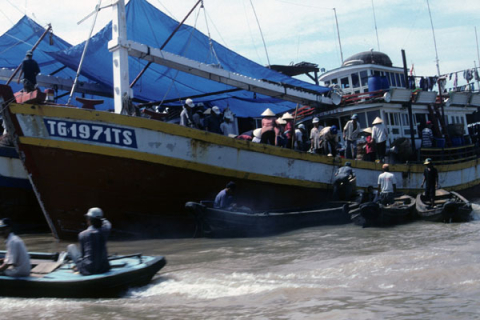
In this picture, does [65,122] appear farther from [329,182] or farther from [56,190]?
[329,182]

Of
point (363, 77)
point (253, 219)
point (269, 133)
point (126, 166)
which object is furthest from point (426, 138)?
point (126, 166)

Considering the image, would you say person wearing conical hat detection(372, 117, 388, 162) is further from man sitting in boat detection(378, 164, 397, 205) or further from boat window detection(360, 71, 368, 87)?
boat window detection(360, 71, 368, 87)

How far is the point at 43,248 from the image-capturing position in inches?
395

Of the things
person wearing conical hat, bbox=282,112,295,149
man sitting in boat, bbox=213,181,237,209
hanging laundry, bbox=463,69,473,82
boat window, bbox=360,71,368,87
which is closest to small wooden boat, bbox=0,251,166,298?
man sitting in boat, bbox=213,181,237,209

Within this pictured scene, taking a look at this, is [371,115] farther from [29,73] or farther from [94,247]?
[94,247]

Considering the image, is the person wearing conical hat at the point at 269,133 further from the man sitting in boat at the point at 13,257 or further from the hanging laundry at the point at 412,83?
the hanging laundry at the point at 412,83

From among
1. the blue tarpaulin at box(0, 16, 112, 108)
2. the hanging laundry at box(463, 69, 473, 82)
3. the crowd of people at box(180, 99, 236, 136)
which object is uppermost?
the blue tarpaulin at box(0, 16, 112, 108)

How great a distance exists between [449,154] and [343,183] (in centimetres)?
602

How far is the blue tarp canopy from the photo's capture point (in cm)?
1541

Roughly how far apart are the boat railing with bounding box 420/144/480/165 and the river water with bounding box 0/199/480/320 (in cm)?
668

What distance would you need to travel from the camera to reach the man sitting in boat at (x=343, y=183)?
12.6 meters

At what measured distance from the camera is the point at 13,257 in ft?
20.8

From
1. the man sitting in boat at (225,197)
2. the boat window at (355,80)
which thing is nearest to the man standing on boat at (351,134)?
the boat window at (355,80)

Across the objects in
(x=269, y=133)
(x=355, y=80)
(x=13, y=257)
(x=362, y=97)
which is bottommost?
(x=13, y=257)
